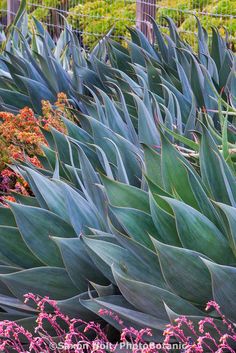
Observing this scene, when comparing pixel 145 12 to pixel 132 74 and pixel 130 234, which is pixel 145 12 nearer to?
pixel 132 74

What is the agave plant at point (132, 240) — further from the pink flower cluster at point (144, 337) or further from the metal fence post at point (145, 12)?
the metal fence post at point (145, 12)

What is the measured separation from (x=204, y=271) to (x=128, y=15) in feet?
25.5

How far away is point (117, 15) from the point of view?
925cm

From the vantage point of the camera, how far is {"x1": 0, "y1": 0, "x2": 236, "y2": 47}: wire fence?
7652 millimetres

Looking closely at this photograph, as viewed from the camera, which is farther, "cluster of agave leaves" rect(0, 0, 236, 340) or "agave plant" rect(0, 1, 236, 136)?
"agave plant" rect(0, 1, 236, 136)

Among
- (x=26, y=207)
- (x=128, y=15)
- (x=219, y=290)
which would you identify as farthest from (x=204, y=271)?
(x=128, y=15)

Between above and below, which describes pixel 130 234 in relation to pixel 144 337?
above

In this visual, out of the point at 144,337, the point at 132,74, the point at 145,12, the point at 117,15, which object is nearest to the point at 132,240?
the point at 144,337

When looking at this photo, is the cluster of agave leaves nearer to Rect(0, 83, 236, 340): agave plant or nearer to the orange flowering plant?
Rect(0, 83, 236, 340): agave plant

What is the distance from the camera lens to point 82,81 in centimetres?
369

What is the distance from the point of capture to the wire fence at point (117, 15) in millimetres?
7652

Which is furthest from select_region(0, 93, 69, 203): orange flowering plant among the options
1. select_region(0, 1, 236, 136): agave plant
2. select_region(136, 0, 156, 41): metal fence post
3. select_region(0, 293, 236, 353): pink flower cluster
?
select_region(136, 0, 156, 41): metal fence post

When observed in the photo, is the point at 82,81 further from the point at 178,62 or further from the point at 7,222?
the point at 7,222

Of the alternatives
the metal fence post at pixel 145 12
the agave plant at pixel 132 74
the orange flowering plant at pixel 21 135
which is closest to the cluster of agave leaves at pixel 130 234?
the orange flowering plant at pixel 21 135
